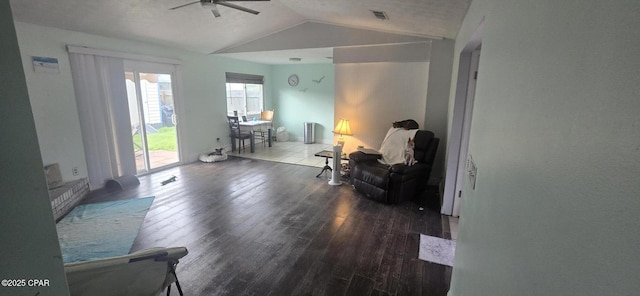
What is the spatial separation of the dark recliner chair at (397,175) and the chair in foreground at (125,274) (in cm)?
260

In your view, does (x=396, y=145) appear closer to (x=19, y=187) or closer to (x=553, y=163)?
(x=553, y=163)

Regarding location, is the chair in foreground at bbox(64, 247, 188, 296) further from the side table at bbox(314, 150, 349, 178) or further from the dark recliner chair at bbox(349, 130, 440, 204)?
the side table at bbox(314, 150, 349, 178)

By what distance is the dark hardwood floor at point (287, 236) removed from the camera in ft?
7.16

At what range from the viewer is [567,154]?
524 millimetres

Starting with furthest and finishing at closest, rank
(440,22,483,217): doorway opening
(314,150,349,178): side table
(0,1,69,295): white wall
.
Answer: (314,150,349,178): side table, (440,22,483,217): doorway opening, (0,1,69,295): white wall

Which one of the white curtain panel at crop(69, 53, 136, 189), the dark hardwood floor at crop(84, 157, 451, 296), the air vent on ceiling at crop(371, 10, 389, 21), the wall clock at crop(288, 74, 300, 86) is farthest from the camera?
the wall clock at crop(288, 74, 300, 86)

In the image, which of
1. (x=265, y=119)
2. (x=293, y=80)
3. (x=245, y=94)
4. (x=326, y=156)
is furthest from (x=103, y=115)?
(x=293, y=80)

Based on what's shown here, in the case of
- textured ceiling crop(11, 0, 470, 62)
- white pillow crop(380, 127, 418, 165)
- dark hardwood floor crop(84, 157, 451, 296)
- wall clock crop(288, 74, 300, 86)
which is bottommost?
dark hardwood floor crop(84, 157, 451, 296)

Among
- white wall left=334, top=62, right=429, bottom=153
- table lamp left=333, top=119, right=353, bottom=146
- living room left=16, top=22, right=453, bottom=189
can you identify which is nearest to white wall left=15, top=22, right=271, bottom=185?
living room left=16, top=22, right=453, bottom=189

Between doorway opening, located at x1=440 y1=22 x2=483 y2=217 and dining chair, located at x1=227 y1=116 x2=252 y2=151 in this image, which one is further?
dining chair, located at x1=227 y1=116 x2=252 y2=151

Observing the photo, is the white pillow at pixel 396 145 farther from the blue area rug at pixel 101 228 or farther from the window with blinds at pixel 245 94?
the window with blinds at pixel 245 94

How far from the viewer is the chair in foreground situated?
152 centimetres

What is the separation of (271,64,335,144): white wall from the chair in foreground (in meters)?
6.34

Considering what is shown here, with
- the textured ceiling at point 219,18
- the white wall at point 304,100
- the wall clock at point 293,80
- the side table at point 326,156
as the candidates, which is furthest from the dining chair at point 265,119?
the side table at point 326,156
